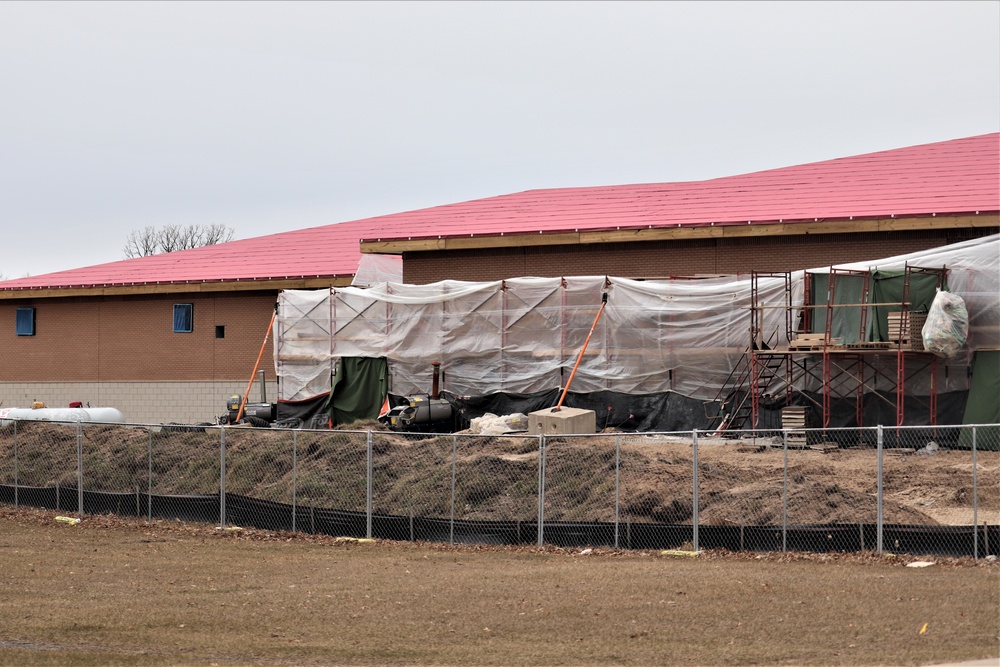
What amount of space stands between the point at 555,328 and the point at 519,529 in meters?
11.6

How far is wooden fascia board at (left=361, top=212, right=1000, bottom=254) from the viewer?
26.3 m


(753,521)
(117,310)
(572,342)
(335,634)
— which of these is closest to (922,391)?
(572,342)

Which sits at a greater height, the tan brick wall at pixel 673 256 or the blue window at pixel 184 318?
the tan brick wall at pixel 673 256

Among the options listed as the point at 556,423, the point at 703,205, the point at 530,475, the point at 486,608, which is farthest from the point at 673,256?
the point at 486,608

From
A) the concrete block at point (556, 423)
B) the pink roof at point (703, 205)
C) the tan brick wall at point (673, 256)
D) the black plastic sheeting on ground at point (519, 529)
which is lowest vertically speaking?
the black plastic sheeting on ground at point (519, 529)

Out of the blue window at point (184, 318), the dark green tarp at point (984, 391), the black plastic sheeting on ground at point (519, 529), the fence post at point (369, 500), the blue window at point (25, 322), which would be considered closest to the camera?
the black plastic sheeting on ground at point (519, 529)

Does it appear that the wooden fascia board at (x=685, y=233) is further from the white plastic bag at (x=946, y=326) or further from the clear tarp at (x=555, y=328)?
the white plastic bag at (x=946, y=326)

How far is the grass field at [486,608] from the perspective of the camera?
1039 cm

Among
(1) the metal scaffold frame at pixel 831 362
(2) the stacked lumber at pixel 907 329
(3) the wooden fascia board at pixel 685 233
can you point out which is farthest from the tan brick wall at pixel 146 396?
(2) the stacked lumber at pixel 907 329

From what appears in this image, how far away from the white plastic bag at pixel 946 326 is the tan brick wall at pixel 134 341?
21264 mm

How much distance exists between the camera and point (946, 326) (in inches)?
903

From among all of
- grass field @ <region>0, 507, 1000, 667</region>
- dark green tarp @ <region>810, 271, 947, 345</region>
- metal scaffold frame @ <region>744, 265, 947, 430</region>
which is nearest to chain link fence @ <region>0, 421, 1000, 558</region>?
grass field @ <region>0, 507, 1000, 667</region>

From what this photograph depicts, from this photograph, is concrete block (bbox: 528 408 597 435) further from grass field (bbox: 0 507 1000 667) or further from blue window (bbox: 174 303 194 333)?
blue window (bbox: 174 303 194 333)

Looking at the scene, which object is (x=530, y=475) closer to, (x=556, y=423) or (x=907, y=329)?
(x=556, y=423)
